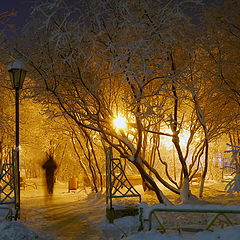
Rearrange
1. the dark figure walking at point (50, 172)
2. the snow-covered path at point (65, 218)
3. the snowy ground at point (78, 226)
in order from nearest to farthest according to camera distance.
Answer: the snowy ground at point (78, 226), the snow-covered path at point (65, 218), the dark figure walking at point (50, 172)

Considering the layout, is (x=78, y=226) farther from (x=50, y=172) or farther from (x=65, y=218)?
(x=50, y=172)

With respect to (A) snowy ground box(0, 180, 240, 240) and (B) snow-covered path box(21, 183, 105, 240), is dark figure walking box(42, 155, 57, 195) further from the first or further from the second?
(A) snowy ground box(0, 180, 240, 240)

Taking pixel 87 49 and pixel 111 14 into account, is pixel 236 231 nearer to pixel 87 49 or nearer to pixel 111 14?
pixel 111 14

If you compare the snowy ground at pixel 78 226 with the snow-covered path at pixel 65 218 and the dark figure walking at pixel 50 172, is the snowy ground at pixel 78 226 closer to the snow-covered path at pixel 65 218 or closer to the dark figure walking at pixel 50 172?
the snow-covered path at pixel 65 218

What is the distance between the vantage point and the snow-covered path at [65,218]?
855 cm

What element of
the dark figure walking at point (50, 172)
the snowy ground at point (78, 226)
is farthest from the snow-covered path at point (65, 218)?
the dark figure walking at point (50, 172)

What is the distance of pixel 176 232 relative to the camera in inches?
254

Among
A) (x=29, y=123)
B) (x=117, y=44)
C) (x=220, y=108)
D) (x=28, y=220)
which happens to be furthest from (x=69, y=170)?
(x=117, y=44)

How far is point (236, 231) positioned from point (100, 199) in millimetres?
10499

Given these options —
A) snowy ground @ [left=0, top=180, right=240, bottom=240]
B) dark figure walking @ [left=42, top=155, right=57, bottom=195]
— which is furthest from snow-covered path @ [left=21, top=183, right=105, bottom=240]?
dark figure walking @ [left=42, top=155, right=57, bottom=195]

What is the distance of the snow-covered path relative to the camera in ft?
28.1

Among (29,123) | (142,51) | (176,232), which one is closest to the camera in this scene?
(176,232)

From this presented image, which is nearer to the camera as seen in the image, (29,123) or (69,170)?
(29,123)

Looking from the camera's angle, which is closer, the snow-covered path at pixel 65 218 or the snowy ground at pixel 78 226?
the snowy ground at pixel 78 226
